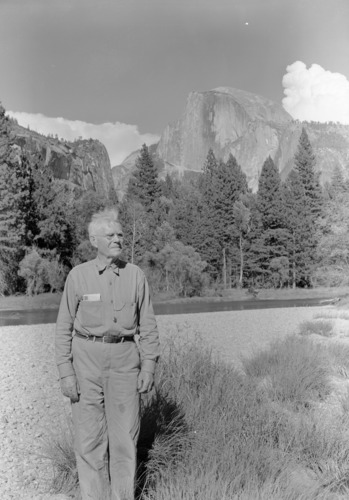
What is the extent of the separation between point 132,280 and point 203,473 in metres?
1.24

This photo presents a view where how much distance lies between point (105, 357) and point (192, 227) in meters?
45.1

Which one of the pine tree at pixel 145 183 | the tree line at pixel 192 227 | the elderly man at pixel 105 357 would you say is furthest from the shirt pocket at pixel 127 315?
the pine tree at pixel 145 183

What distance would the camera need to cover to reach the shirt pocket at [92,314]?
2701 mm

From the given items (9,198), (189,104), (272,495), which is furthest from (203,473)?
(189,104)

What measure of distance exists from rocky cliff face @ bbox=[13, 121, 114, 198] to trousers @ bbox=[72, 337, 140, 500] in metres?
37.3

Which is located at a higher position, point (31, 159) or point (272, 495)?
point (31, 159)

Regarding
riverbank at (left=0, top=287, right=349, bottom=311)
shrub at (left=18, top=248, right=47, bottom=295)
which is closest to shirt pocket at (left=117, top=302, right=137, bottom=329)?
riverbank at (left=0, top=287, right=349, bottom=311)

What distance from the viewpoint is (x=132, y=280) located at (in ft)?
9.16

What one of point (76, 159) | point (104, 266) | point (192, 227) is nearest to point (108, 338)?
point (104, 266)

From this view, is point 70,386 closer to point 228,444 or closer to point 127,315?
point 127,315

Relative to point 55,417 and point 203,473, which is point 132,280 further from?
point 55,417

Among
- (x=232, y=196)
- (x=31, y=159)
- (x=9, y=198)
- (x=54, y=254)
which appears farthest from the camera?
(x=232, y=196)

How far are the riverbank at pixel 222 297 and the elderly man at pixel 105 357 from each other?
74.7 feet

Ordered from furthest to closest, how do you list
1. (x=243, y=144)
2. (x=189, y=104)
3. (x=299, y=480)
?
(x=243, y=144)
(x=189, y=104)
(x=299, y=480)
